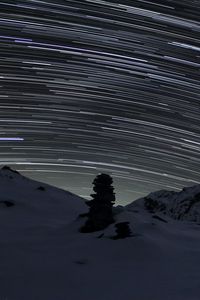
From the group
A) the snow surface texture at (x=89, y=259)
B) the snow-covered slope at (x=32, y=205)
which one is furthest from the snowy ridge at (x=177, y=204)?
the snow surface texture at (x=89, y=259)

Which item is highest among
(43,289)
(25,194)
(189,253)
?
(25,194)

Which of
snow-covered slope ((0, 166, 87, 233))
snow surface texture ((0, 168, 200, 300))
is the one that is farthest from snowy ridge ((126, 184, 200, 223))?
snow surface texture ((0, 168, 200, 300))

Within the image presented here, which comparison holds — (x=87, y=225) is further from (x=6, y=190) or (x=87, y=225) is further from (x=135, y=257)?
(x=6, y=190)

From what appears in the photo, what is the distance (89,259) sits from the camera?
15.7m

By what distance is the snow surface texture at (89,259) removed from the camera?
38.5ft

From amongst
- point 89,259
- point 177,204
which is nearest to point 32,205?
point 89,259

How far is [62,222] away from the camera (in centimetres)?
2325

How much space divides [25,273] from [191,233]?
12.2 m

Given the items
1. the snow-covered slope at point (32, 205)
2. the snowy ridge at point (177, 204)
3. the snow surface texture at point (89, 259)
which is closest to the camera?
the snow surface texture at point (89, 259)

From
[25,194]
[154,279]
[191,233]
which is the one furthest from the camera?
[25,194]

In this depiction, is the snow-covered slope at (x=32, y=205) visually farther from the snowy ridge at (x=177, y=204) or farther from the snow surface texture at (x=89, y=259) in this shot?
the snowy ridge at (x=177, y=204)

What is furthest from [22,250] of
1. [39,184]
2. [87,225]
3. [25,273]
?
[39,184]

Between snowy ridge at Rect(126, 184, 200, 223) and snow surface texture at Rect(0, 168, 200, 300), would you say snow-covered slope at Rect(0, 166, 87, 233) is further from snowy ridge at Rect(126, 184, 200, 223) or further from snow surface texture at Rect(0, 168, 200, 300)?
snowy ridge at Rect(126, 184, 200, 223)

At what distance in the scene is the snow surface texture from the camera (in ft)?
38.5
